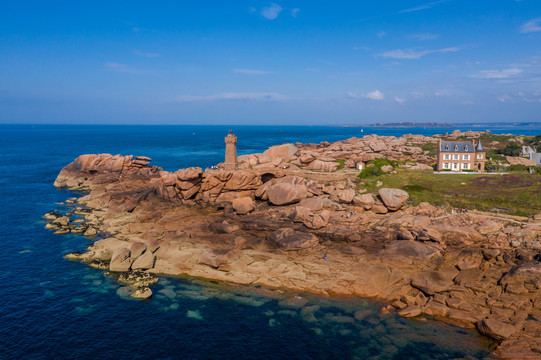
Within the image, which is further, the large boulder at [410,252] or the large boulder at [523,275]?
the large boulder at [410,252]

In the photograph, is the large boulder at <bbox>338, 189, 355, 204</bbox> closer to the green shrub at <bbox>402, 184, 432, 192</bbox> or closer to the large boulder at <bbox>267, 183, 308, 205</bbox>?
the large boulder at <bbox>267, 183, 308, 205</bbox>

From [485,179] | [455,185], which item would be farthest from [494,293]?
[485,179]

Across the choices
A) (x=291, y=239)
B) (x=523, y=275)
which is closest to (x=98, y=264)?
(x=291, y=239)

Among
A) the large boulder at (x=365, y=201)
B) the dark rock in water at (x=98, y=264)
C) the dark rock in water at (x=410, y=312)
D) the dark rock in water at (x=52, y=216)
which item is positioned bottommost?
the dark rock in water at (x=410, y=312)

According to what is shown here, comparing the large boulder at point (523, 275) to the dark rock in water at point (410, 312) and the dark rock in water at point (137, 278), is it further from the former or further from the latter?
the dark rock in water at point (137, 278)

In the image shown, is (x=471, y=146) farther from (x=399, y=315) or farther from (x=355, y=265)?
(x=399, y=315)

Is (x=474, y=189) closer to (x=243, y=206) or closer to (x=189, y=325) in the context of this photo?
A: (x=243, y=206)

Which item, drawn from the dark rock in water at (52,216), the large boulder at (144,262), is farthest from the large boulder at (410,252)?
the dark rock in water at (52,216)
